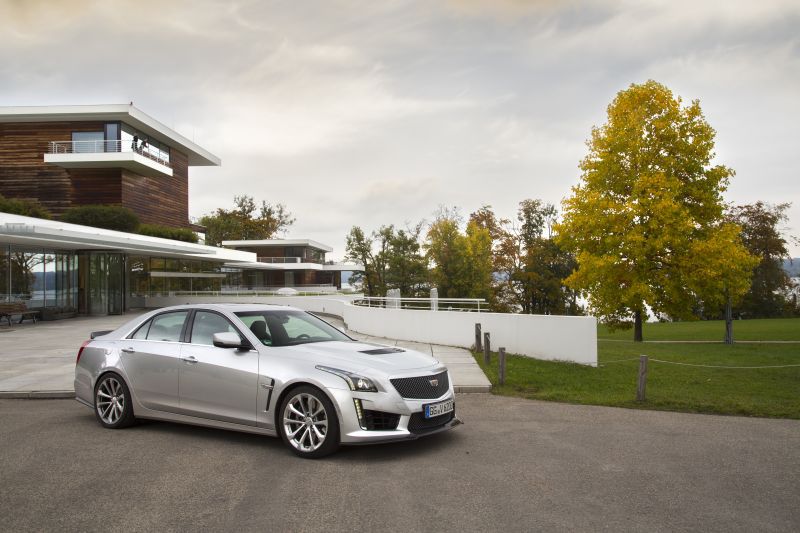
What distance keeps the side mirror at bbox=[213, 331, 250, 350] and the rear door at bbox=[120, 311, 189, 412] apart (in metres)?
0.83

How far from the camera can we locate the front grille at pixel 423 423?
6.41m

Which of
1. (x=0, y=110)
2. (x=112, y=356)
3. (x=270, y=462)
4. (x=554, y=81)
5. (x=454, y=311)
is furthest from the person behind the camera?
(x=0, y=110)

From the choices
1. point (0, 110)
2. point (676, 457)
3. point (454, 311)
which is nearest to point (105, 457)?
point (676, 457)

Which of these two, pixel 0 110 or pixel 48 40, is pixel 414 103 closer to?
pixel 48 40

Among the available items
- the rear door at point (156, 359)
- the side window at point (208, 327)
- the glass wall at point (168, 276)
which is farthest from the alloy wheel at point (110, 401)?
the glass wall at point (168, 276)

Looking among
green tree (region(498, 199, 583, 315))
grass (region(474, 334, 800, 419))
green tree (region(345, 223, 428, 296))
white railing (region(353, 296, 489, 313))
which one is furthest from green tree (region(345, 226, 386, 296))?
grass (region(474, 334, 800, 419))

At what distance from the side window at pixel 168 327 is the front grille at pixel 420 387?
2920mm

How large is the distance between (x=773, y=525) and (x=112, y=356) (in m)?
7.21

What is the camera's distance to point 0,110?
133ft

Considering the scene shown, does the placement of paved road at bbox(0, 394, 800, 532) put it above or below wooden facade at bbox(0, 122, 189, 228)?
below

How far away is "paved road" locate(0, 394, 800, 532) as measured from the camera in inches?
182

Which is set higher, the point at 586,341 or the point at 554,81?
the point at 554,81

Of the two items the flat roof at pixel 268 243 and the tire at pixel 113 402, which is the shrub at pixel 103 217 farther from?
the flat roof at pixel 268 243

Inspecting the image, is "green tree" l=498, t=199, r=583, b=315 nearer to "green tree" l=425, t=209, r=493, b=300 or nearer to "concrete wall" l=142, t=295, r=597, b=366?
"green tree" l=425, t=209, r=493, b=300
